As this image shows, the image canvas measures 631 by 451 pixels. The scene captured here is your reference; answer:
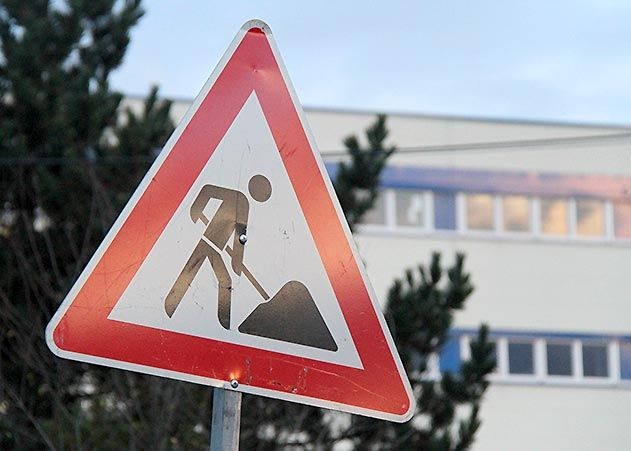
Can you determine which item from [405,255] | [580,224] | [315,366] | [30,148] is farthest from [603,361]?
[315,366]

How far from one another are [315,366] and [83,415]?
29.2 ft

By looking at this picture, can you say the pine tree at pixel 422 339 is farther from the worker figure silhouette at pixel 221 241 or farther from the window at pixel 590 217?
the window at pixel 590 217

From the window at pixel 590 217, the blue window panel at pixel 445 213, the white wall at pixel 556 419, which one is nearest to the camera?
A: the white wall at pixel 556 419

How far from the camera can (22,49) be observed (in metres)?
12.5

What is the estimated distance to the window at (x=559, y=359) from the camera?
25.8m

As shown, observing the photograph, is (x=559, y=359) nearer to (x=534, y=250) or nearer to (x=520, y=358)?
(x=520, y=358)

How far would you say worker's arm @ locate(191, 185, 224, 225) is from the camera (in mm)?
2912

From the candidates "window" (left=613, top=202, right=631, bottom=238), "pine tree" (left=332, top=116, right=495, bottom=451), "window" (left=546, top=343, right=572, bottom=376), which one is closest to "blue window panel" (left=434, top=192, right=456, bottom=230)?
"window" (left=546, top=343, right=572, bottom=376)

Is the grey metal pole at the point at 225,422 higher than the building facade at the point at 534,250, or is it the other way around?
the building facade at the point at 534,250

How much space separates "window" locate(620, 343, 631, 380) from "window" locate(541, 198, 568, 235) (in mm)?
2513

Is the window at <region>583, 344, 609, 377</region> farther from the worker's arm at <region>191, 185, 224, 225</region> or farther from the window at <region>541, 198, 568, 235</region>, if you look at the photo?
the worker's arm at <region>191, 185, 224, 225</region>

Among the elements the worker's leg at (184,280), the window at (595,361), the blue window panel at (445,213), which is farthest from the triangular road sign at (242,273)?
the window at (595,361)

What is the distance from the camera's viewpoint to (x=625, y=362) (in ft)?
86.3

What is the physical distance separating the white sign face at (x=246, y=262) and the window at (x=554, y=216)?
2370 cm
